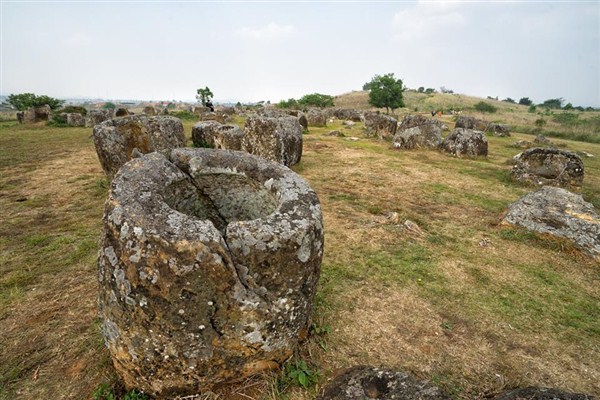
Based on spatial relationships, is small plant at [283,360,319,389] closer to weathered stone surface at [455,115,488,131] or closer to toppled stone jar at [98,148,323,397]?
toppled stone jar at [98,148,323,397]

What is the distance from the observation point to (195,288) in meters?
2.80

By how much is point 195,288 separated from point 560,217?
24.6 ft

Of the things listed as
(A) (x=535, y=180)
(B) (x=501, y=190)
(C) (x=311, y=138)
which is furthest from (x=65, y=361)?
(C) (x=311, y=138)

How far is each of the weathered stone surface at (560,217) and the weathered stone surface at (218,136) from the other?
844 centimetres

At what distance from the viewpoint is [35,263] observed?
536cm

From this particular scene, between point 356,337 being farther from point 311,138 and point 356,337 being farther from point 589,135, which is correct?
point 589,135

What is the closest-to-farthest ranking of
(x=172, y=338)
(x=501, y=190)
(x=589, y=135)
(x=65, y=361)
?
(x=172, y=338), (x=65, y=361), (x=501, y=190), (x=589, y=135)

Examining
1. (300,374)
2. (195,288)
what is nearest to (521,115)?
(300,374)

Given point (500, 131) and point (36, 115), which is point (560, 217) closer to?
point (500, 131)

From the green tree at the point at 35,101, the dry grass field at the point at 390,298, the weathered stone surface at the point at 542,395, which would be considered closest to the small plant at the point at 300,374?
the dry grass field at the point at 390,298

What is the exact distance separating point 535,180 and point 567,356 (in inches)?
345

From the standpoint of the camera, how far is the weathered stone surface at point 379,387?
2973 millimetres

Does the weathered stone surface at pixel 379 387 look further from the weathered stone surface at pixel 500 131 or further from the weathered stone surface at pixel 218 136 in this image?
the weathered stone surface at pixel 500 131

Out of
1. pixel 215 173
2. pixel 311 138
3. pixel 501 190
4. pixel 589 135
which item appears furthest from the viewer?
pixel 589 135
